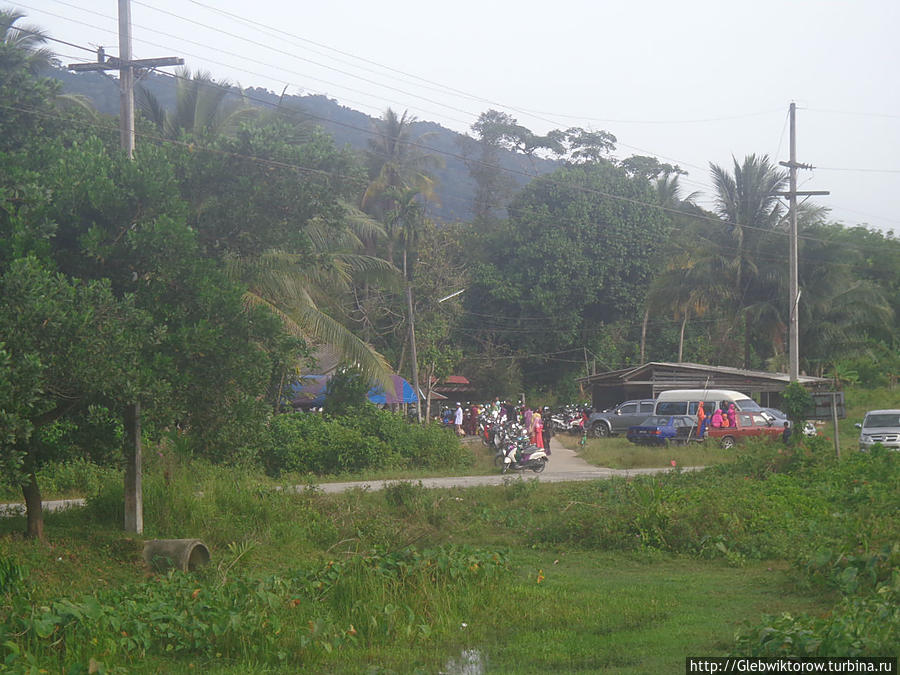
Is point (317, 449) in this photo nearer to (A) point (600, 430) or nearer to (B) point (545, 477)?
(B) point (545, 477)

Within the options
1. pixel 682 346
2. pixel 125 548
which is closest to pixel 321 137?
pixel 125 548

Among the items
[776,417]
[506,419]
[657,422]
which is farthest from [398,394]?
[776,417]

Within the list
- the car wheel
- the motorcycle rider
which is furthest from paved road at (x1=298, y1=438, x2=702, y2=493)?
the car wheel

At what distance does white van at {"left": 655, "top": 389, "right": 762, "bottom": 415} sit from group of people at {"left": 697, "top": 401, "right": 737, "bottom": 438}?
1.19 meters

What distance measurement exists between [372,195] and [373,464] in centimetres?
2234

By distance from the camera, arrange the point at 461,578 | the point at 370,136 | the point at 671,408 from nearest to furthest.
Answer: the point at 461,578 < the point at 671,408 < the point at 370,136

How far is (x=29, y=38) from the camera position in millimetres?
20500

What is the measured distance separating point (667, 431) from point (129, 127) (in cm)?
2145

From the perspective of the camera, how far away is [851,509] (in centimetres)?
1375

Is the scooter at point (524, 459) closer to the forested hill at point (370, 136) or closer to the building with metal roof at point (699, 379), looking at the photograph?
the building with metal roof at point (699, 379)

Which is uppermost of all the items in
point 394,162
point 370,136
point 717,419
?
point 370,136

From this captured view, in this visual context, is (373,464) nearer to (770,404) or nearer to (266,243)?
(266,243)

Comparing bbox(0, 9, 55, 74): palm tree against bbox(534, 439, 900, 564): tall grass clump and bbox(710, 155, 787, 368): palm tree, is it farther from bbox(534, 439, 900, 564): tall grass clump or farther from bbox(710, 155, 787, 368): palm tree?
bbox(710, 155, 787, 368): palm tree

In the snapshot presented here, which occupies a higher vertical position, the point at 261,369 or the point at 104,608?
the point at 261,369
